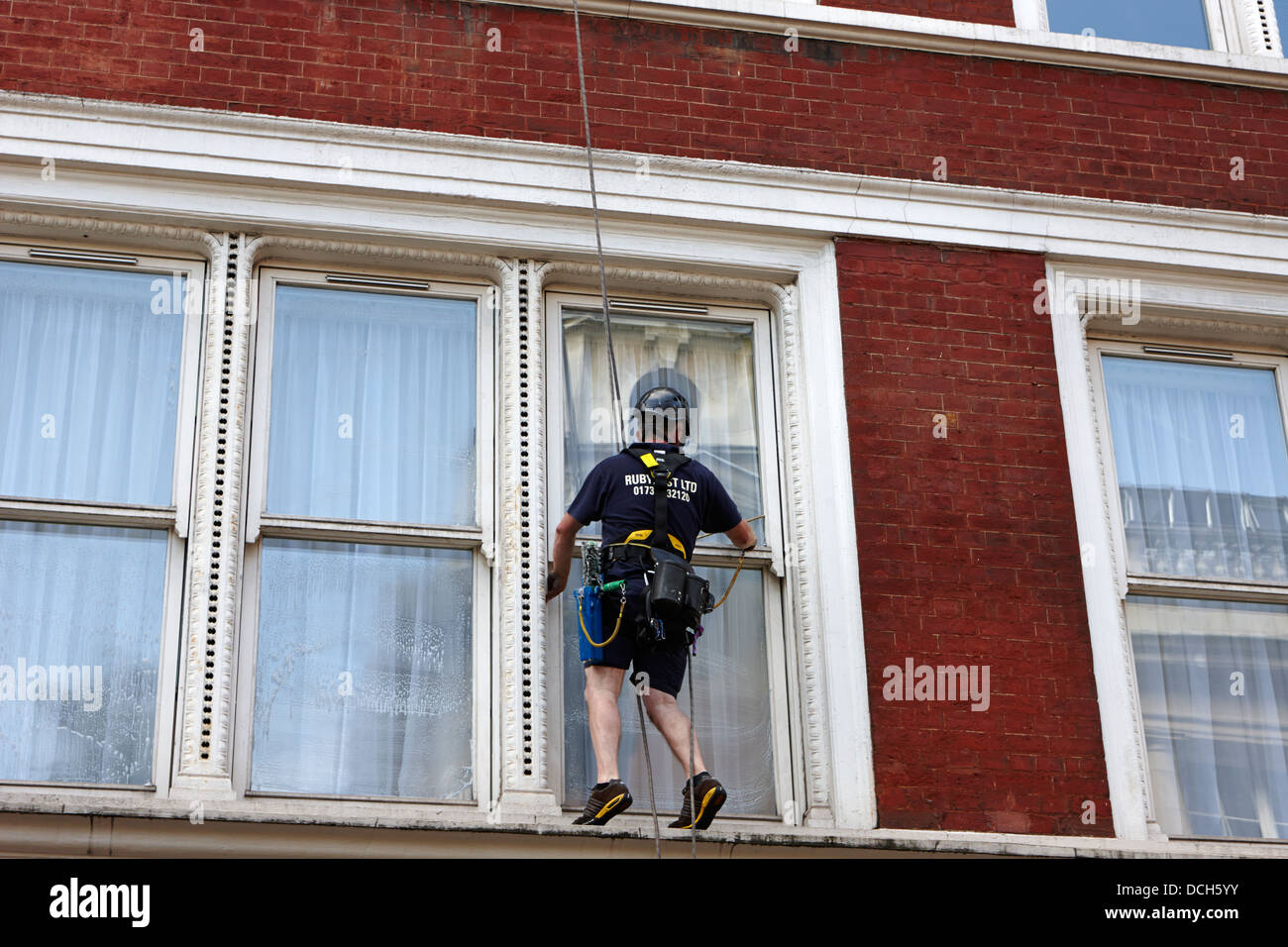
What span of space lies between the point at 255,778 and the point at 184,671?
0.51m

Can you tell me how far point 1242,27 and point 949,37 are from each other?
69.6 inches

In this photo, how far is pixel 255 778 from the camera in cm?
825

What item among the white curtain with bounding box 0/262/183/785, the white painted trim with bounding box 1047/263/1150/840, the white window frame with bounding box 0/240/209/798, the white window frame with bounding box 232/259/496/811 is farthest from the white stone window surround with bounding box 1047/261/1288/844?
the white curtain with bounding box 0/262/183/785

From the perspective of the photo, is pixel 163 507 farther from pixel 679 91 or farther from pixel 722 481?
pixel 679 91

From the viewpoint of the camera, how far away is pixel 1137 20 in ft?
35.7

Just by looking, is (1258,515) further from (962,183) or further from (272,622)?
(272,622)

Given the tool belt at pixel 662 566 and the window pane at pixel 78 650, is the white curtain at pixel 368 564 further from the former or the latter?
the tool belt at pixel 662 566

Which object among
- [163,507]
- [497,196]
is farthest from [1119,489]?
[163,507]

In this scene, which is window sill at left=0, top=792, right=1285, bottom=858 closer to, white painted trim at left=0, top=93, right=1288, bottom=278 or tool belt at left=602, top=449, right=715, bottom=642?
tool belt at left=602, top=449, right=715, bottom=642

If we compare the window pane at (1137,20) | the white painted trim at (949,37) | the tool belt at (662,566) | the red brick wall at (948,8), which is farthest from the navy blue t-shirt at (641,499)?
the window pane at (1137,20)

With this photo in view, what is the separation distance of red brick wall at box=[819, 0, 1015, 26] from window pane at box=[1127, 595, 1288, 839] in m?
3.06

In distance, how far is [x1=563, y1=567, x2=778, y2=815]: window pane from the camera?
8.59 m

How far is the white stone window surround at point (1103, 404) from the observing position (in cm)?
883
